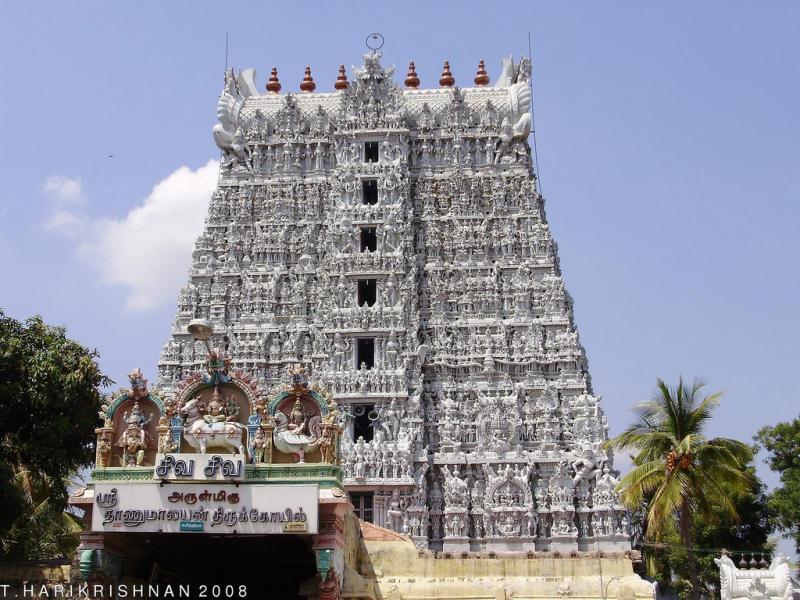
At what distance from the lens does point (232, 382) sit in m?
25.3

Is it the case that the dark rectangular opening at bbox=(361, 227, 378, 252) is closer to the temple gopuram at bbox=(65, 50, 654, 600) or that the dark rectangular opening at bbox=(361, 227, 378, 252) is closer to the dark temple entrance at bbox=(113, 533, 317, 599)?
the temple gopuram at bbox=(65, 50, 654, 600)

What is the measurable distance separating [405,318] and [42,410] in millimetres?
13102

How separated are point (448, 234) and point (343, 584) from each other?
62.3ft

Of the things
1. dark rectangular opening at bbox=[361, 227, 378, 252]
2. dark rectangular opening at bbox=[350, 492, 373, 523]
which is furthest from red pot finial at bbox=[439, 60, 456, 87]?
dark rectangular opening at bbox=[350, 492, 373, 523]

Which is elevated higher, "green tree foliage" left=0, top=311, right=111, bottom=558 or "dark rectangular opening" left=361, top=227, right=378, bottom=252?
"dark rectangular opening" left=361, top=227, right=378, bottom=252

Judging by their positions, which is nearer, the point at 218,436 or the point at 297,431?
the point at 218,436

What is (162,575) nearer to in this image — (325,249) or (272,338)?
(272,338)

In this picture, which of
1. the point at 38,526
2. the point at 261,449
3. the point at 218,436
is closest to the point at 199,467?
the point at 218,436

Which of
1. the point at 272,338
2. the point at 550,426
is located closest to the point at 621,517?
the point at 550,426

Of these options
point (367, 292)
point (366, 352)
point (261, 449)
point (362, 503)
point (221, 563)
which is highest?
point (367, 292)

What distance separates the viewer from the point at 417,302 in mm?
39688

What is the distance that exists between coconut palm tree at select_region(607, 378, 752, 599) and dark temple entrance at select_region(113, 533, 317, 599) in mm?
9261

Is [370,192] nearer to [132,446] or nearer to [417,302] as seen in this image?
[417,302]

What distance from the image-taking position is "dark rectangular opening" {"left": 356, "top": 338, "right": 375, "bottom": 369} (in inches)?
1545
